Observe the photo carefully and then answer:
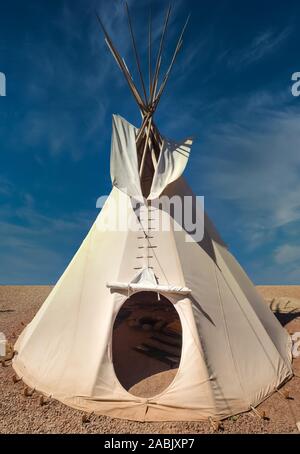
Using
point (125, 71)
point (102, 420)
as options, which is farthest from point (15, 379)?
point (125, 71)

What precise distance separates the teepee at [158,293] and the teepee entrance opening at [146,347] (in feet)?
2.27

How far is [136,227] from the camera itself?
274 inches

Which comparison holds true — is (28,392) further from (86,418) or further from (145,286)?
(145,286)

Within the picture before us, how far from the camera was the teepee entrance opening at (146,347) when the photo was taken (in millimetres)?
6184

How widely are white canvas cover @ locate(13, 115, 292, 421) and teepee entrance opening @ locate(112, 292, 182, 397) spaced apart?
2.16ft

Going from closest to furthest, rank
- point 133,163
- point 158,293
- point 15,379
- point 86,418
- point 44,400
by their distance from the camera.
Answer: point 86,418 → point 44,400 → point 158,293 → point 15,379 → point 133,163

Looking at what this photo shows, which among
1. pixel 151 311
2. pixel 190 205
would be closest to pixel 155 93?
pixel 190 205

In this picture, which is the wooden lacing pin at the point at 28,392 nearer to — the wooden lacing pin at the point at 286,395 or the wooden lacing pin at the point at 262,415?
the wooden lacing pin at the point at 262,415

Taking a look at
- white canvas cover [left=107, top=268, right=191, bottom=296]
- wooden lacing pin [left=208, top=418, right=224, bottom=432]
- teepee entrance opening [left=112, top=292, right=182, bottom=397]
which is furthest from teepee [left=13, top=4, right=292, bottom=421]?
teepee entrance opening [left=112, top=292, right=182, bottom=397]

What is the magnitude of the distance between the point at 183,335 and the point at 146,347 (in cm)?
219

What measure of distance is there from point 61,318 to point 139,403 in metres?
2.46

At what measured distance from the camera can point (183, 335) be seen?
581 cm

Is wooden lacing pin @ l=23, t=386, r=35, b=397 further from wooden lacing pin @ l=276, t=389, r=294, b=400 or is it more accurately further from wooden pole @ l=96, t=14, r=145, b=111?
wooden pole @ l=96, t=14, r=145, b=111
